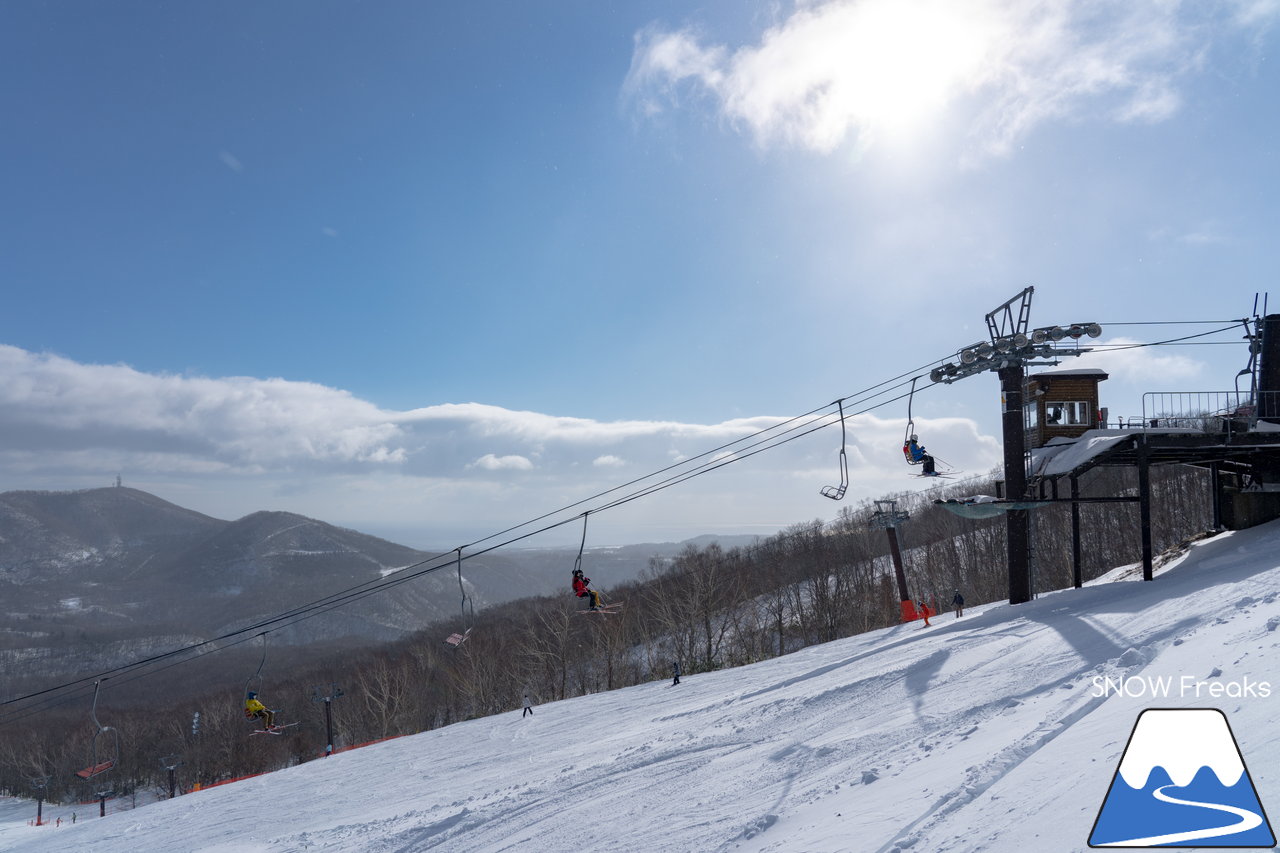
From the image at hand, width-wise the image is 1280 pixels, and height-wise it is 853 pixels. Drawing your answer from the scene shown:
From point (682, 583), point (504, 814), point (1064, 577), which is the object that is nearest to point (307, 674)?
point (682, 583)

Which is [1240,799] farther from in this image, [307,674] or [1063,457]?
[307,674]

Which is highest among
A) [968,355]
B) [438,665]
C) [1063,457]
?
[968,355]

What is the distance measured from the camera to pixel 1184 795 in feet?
18.9

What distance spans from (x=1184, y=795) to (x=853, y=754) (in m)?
5.55

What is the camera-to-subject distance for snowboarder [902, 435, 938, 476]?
2091cm

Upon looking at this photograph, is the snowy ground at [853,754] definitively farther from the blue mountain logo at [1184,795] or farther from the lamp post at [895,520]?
the lamp post at [895,520]

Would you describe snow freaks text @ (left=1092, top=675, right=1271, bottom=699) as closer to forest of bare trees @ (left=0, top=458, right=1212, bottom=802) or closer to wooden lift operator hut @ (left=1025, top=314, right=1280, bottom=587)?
wooden lift operator hut @ (left=1025, top=314, right=1280, bottom=587)

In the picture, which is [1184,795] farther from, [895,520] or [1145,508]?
[895,520]

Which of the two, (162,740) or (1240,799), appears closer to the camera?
(1240,799)

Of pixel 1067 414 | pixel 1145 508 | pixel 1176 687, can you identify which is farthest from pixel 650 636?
pixel 1176 687

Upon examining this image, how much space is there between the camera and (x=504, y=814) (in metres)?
13.2

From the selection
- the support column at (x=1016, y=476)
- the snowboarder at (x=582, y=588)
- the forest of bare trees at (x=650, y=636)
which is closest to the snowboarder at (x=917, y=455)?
the support column at (x=1016, y=476)

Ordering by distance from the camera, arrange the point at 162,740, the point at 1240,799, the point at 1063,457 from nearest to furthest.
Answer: the point at 1240,799 → the point at 1063,457 → the point at 162,740

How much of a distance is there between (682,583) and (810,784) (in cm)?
6054
